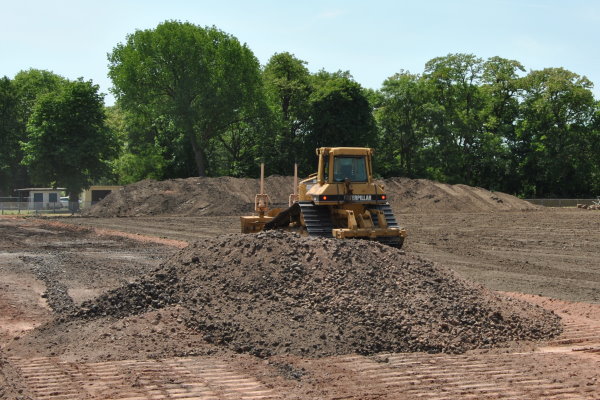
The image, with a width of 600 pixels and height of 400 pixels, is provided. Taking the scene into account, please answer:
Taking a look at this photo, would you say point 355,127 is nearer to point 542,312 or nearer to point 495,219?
point 495,219

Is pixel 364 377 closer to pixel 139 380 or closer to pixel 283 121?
pixel 139 380

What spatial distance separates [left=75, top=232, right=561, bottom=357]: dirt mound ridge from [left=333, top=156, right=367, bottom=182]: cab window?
545 cm

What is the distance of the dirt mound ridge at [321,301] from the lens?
9609mm

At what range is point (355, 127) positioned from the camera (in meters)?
59.0

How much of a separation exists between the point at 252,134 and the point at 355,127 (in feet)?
34.1

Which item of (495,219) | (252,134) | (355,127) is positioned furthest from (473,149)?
(495,219)

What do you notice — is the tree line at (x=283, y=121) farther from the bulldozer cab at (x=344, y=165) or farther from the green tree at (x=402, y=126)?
the bulldozer cab at (x=344, y=165)

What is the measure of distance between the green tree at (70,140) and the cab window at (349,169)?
39321 mm

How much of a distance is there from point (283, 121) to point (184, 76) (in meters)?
10.2

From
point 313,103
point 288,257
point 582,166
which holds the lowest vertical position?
point 288,257

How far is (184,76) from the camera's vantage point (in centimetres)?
5597

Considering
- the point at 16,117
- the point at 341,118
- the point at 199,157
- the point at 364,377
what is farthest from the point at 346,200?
the point at 16,117

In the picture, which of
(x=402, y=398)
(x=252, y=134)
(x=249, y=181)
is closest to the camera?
(x=402, y=398)

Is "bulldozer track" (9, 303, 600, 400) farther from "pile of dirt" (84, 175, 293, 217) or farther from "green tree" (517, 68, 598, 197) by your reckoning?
"green tree" (517, 68, 598, 197)
